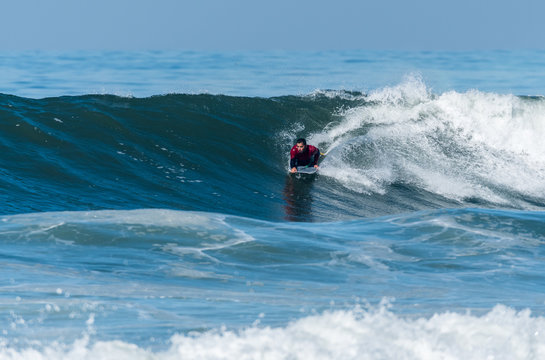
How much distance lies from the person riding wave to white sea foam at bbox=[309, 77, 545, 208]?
0.74 metres

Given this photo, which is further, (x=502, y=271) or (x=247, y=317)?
(x=502, y=271)

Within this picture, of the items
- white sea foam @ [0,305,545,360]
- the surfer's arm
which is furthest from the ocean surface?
the surfer's arm

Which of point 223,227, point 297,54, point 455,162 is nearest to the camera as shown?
point 223,227

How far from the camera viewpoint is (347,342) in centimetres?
460

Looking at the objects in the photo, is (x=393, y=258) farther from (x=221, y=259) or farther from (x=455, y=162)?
(x=455, y=162)

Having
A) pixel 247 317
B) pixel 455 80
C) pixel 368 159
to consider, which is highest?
pixel 455 80

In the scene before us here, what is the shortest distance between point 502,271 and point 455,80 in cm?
2813

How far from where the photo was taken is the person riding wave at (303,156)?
13.6m

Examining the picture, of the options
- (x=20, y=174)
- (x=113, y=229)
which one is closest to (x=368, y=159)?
(x=20, y=174)

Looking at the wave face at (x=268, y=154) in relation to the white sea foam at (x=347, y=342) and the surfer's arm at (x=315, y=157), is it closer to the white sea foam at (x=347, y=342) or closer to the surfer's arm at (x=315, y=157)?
the surfer's arm at (x=315, y=157)

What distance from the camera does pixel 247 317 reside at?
537 cm

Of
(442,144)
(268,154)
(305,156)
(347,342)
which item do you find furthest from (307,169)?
(347,342)

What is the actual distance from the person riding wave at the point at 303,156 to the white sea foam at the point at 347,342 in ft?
28.5

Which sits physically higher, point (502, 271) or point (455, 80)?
point (455, 80)
